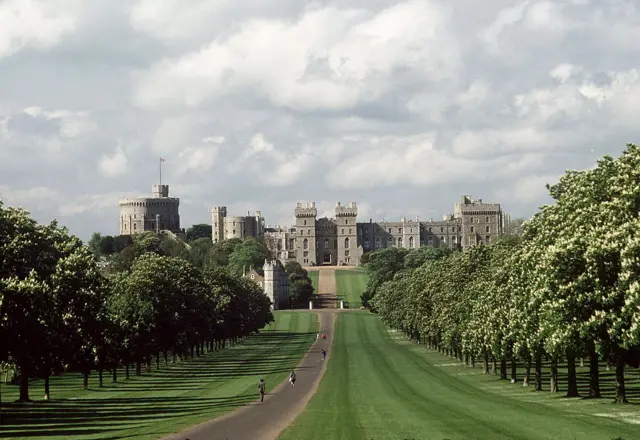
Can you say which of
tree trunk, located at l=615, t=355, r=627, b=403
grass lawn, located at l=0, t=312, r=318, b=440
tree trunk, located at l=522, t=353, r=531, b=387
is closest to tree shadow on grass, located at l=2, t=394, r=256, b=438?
grass lawn, located at l=0, t=312, r=318, b=440

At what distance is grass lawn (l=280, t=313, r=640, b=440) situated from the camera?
42.6m

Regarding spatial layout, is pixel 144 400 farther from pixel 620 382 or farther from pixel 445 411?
pixel 620 382

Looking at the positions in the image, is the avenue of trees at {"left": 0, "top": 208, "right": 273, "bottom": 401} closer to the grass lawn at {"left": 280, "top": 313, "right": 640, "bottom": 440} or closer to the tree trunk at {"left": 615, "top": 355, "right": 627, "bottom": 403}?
the grass lawn at {"left": 280, "top": 313, "right": 640, "bottom": 440}

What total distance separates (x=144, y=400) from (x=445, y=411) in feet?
72.3

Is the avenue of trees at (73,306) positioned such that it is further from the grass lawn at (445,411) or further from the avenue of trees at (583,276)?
the avenue of trees at (583,276)

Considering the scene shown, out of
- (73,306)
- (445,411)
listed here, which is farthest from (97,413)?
(445,411)

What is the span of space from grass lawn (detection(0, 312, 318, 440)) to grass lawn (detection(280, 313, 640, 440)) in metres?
6.15

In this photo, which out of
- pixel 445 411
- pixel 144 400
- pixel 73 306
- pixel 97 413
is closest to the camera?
pixel 445 411

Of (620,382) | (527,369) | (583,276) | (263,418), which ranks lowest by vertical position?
(263,418)

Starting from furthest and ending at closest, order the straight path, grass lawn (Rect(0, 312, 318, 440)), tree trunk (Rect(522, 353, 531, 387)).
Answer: tree trunk (Rect(522, 353, 531, 387)), grass lawn (Rect(0, 312, 318, 440)), the straight path

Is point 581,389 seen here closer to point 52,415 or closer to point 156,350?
point 52,415

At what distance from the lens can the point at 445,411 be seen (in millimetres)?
54125

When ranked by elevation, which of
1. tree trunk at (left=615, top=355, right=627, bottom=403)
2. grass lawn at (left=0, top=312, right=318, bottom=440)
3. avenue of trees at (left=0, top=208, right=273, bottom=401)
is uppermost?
avenue of trees at (left=0, top=208, right=273, bottom=401)

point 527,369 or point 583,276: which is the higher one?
point 583,276
